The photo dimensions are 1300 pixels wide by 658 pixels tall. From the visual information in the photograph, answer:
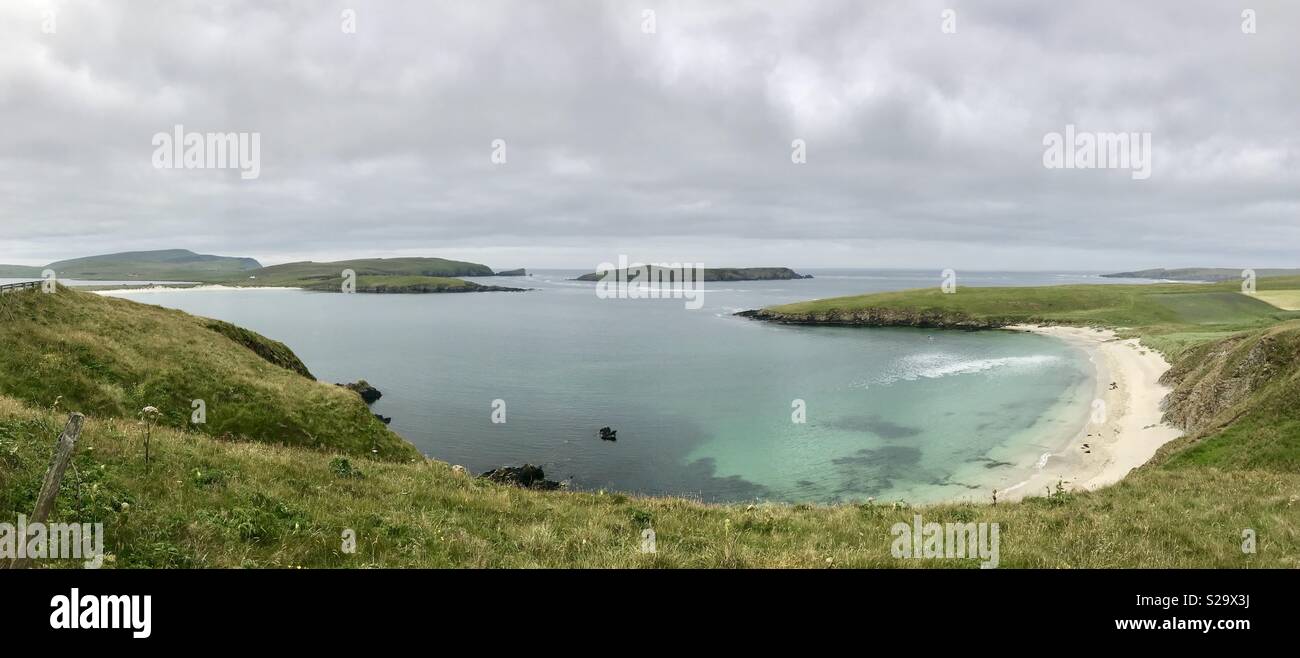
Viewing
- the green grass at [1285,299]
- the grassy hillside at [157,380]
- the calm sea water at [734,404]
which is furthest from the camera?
the green grass at [1285,299]

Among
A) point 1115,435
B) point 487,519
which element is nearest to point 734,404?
point 1115,435

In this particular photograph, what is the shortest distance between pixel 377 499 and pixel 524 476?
22.8 meters

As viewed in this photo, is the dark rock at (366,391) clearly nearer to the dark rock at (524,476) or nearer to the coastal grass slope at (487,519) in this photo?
the dark rock at (524,476)

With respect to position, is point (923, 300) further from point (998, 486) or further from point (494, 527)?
point (494, 527)

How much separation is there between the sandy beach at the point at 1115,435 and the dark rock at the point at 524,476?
27.6m

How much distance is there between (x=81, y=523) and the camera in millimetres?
8484

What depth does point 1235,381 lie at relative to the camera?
120 feet

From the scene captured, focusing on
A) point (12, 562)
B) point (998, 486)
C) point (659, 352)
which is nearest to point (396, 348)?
point (659, 352)

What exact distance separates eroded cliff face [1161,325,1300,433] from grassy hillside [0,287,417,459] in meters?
47.4

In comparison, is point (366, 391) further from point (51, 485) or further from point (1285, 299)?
point (1285, 299)

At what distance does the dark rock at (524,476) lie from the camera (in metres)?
35.3

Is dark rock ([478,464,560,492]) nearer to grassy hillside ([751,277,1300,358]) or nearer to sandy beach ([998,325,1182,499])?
sandy beach ([998,325,1182,499])

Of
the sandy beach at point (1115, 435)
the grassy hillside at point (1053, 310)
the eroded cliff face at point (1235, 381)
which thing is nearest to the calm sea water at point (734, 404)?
the sandy beach at point (1115, 435)
